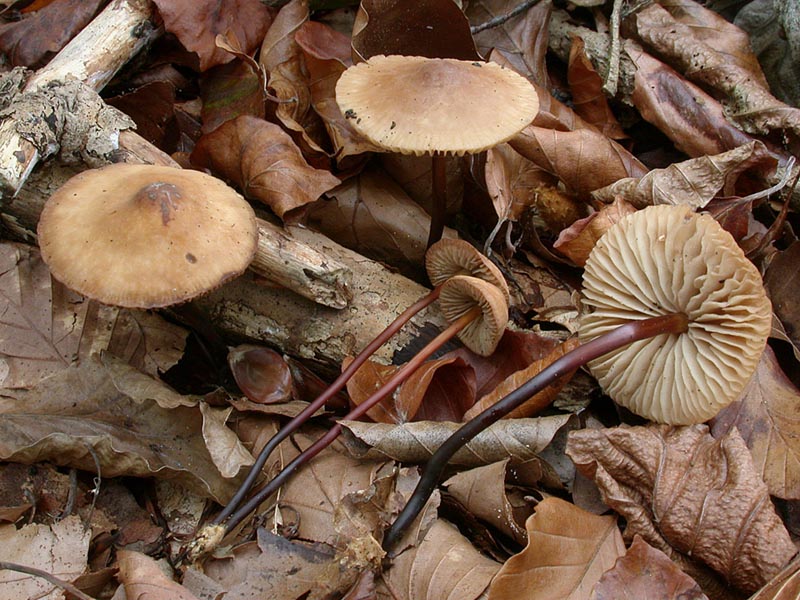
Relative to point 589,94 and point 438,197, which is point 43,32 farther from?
point 589,94

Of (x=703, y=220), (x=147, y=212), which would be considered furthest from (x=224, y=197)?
(x=703, y=220)

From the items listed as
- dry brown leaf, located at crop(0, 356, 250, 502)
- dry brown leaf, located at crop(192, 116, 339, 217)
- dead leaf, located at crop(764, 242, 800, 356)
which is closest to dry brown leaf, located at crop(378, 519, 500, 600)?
dry brown leaf, located at crop(0, 356, 250, 502)

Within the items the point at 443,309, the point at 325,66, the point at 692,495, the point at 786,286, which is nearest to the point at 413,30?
the point at 325,66

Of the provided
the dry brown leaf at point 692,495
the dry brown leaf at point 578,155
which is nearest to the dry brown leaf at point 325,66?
the dry brown leaf at point 578,155

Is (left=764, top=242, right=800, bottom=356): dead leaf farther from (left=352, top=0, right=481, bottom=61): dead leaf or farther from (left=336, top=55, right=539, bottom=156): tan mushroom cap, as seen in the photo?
(left=352, top=0, right=481, bottom=61): dead leaf

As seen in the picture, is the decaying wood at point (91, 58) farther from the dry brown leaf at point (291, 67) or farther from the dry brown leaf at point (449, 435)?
the dry brown leaf at point (449, 435)

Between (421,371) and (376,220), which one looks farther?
(376,220)
